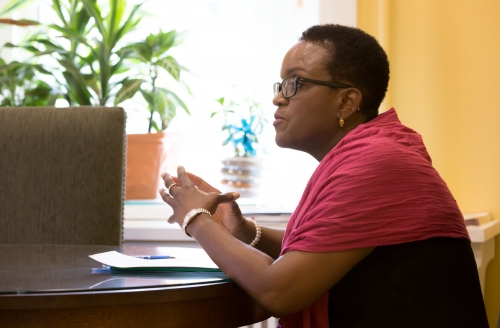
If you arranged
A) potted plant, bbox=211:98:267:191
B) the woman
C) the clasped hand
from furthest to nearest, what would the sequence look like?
potted plant, bbox=211:98:267:191 < the clasped hand < the woman

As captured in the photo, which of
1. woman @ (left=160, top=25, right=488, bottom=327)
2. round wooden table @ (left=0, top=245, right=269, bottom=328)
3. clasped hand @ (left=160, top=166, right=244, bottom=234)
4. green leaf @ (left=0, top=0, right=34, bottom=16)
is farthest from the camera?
green leaf @ (left=0, top=0, right=34, bottom=16)

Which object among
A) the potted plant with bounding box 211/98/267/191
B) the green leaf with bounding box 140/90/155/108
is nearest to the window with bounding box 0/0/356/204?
the potted plant with bounding box 211/98/267/191

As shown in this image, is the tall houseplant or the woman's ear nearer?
the woman's ear

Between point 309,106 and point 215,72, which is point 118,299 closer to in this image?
point 309,106

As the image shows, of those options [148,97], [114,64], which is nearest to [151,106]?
[148,97]

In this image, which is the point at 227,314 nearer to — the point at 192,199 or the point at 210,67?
the point at 192,199

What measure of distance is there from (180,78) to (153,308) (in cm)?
182

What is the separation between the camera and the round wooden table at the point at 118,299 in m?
0.92

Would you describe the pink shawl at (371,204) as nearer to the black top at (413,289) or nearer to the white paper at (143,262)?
the black top at (413,289)

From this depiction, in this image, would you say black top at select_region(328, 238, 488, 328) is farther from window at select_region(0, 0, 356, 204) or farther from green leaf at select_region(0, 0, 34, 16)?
green leaf at select_region(0, 0, 34, 16)

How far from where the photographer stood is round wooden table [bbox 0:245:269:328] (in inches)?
36.3

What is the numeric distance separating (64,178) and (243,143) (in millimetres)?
820

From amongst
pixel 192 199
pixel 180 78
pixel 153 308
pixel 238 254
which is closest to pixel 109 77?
pixel 180 78

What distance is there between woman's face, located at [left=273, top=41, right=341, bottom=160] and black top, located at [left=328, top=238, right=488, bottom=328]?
35 centimetres
